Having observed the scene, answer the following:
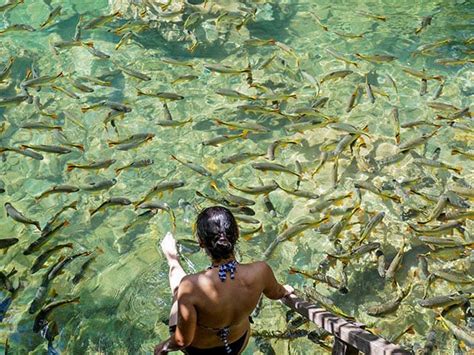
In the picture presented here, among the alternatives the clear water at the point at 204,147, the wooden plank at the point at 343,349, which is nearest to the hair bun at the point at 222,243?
the wooden plank at the point at 343,349

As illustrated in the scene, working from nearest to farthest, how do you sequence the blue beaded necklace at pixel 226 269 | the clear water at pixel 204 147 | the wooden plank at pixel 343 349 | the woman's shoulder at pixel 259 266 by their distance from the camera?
the blue beaded necklace at pixel 226 269
the woman's shoulder at pixel 259 266
the wooden plank at pixel 343 349
the clear water at pixel 204 147

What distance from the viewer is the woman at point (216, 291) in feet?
11.2

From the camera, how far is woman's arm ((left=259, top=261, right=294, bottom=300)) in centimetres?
367

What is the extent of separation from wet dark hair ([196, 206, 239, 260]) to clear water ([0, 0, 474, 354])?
216 centimetres

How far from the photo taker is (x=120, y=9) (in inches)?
478

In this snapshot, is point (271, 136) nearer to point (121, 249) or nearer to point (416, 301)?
point (121, 249)

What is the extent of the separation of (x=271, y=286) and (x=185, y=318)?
0.67m

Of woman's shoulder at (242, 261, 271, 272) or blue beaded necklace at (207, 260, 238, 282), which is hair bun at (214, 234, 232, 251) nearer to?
blue beaded necklace at (207, 260, 238, 282)

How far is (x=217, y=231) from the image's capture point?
11.2 feet

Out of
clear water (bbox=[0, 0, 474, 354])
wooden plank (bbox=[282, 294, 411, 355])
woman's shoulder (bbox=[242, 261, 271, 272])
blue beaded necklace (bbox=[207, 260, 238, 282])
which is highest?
blue beaded necklace (bbox=[207, 260, 238, 282])

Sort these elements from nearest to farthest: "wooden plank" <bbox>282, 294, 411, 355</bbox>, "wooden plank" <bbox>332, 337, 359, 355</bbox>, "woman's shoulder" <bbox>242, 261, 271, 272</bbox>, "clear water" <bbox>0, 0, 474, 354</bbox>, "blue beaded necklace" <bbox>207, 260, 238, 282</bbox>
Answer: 1. "wooden plank" <bbox>282, 294, 411, 355</bbox>
2. "blue beaded necklace" <bbox>207, 260, 238, 282</bbox>
3. "woman's shoulder" <bbox>242, 261, 271, 272</bbox>
4. "wooden plank" <bbox>332, 337, 359, 355</bbox>
5. "clear water" <bbox>0, 0, 474, 354</bbox>

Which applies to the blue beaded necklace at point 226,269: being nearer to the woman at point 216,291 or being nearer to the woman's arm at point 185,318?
the woman at point 216,291

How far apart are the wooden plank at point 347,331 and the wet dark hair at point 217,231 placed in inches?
33.1

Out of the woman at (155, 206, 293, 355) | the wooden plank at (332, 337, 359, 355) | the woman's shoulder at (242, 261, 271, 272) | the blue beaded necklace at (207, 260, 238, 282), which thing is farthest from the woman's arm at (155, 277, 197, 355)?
the wooden plank at (332, 337, 359, 355)
